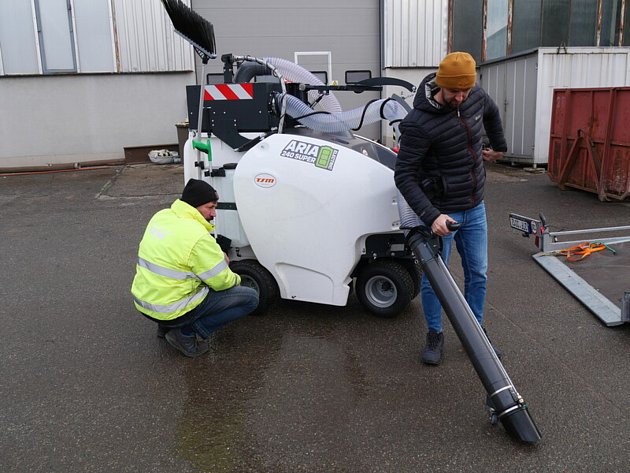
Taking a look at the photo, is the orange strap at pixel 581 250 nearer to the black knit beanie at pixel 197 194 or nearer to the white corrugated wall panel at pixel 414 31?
the black knit beanie at pixel 197 194

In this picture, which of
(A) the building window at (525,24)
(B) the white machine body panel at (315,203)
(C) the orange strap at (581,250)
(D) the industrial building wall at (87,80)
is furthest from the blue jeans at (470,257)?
(A) the building window at (525,24)

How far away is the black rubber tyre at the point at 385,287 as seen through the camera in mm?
4375

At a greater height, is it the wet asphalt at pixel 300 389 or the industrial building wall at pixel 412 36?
the industrial building wall at pixel 412 36

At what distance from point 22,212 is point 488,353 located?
350 inches

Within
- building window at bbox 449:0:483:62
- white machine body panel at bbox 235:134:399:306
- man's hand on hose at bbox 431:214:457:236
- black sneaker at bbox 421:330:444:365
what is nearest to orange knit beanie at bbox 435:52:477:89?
man's hand on hose at bbox 431:214:457:236

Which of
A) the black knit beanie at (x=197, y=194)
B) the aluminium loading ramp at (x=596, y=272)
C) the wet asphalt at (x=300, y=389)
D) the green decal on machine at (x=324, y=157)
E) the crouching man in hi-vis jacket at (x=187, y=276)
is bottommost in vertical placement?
the wet asphalt at (x=300, y=389)

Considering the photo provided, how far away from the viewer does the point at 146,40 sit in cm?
1465

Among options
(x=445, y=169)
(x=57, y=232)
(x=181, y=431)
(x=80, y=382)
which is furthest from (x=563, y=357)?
(x=57, y=232)

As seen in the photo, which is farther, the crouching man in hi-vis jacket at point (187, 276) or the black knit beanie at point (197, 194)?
the black knit beanie at point (197, 194)

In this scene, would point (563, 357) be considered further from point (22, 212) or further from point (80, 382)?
point (22, 212)

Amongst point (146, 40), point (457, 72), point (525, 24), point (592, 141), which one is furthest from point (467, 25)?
point (457, 72)

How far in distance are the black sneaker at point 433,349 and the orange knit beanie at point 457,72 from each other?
159 cm

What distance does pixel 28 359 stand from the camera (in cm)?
404

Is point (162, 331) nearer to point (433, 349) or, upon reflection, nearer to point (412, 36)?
point (433, 349)
